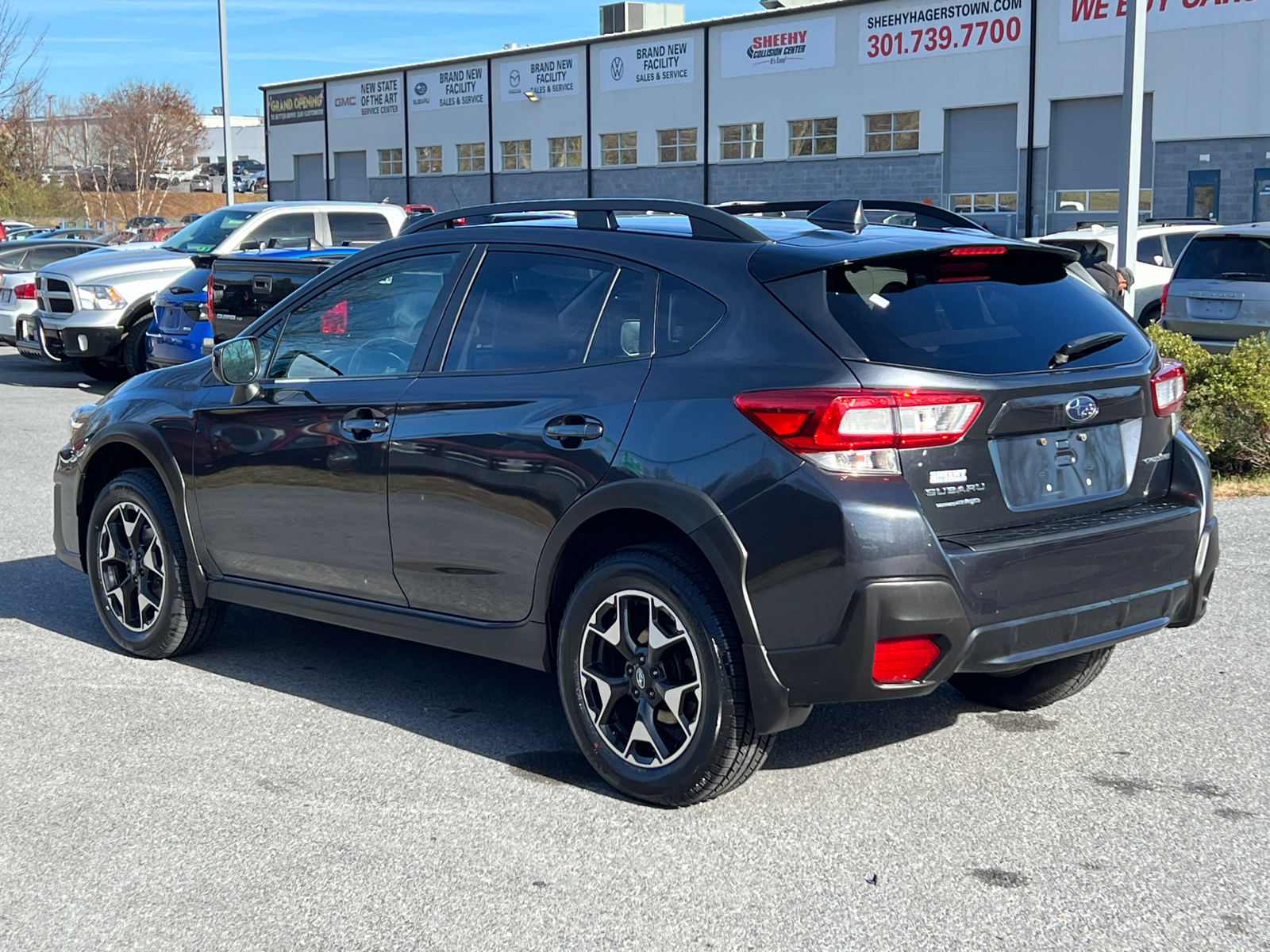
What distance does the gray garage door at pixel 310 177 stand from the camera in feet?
212

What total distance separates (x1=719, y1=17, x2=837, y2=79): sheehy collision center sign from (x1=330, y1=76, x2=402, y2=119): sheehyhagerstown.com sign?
1788 cm

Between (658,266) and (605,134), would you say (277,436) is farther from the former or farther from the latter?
(605,134)

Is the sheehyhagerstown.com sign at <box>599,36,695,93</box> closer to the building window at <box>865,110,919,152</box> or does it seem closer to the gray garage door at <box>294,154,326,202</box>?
the building window at <box>865,110,919,152</box>

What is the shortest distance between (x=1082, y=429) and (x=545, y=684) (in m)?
2.39

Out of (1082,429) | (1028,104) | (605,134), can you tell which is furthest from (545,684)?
(605,134)

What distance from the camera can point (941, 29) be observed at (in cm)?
4081

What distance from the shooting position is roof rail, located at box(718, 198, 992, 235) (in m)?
4.88

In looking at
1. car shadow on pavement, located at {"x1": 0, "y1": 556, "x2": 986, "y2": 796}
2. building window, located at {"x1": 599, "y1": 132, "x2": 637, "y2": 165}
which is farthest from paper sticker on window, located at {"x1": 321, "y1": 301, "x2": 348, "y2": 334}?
building window, located at {"x1": 599, "y1": 132, "x2": 637, "y2": 165}

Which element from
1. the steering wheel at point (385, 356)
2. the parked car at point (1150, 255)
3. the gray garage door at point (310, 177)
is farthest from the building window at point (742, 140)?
the steering wheel at point (385, 356)

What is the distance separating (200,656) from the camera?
20.2 feet

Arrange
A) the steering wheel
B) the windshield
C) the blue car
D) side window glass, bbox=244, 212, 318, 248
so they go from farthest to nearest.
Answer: the windshield, side window glass, bbox=244, 212, 318, 248, the blue car, the steering wheel

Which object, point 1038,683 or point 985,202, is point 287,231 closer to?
point 1038,683

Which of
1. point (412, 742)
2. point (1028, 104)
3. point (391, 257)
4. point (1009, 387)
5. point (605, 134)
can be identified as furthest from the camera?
point (605, 134)

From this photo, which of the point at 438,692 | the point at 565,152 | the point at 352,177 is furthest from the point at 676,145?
the point at 438,692
